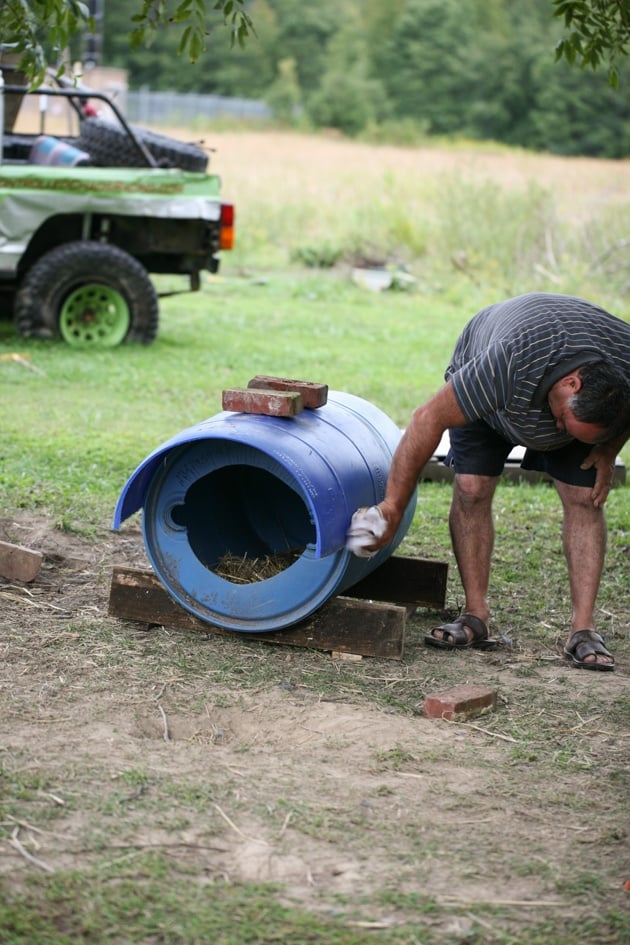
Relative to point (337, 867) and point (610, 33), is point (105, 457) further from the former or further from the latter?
point (337, 867)

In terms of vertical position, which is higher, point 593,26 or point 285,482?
point 593,26

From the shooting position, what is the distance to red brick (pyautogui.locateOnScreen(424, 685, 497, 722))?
157 inches

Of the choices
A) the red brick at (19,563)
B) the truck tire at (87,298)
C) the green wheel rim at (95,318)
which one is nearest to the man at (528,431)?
the red brick at (19,563)

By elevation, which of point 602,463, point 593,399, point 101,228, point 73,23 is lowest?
point 602,463

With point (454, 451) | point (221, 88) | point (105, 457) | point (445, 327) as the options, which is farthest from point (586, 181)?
point (221, 88)

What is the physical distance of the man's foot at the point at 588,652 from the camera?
4598 mm

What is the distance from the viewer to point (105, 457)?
7258 millimetres

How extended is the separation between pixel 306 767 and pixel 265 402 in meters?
1.47

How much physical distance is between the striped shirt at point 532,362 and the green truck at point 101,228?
22.3 feet

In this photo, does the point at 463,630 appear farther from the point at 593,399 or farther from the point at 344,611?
the point at 593,399

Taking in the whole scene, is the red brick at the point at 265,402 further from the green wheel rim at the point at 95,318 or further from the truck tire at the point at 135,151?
the truck tire at the point at 135,151

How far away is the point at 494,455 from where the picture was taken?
187 inches

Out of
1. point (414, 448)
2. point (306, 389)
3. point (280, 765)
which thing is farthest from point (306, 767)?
point (306, 389)

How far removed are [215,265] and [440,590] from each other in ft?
22.5
